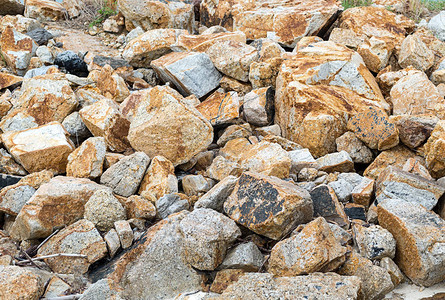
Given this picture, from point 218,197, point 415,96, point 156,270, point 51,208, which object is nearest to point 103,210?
point 51,208

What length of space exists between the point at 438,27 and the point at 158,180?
513 cm

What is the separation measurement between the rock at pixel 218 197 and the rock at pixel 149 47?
11.0 feet

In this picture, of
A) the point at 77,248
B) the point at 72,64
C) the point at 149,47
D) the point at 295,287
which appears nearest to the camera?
the point at 295,287

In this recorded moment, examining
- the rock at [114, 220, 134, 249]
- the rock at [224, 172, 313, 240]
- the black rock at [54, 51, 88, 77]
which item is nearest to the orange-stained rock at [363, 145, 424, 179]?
the rock at [224, 172, 313, 240]

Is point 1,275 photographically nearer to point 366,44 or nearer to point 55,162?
point 55,162

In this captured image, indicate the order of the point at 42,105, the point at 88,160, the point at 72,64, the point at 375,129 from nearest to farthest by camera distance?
the point at 88,160
the point at 375,129
the point at 42,105
the point at 72,64

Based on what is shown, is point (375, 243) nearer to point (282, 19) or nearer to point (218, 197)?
point (218, 197)

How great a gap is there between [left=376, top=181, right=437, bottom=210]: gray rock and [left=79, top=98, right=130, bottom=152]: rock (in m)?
2.60

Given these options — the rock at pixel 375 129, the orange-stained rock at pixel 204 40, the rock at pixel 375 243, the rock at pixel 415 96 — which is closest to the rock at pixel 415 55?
the rock at pixel 415 96

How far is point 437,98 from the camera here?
448 cm

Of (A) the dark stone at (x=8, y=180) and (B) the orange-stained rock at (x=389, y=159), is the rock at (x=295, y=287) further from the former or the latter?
(A) the dark stone at (x=8, y=180)

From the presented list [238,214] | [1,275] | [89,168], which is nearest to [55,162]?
[89,168]

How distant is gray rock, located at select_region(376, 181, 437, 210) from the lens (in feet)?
10.8

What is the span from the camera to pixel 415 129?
3.94m
